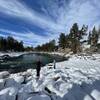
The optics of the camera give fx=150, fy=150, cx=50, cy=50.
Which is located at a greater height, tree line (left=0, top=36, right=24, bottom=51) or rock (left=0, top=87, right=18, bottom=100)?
tree line (left=0, top=36, right=24, bottom=51)

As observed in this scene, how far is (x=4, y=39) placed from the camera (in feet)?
354

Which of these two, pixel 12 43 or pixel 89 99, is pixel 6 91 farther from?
pixel 12 43

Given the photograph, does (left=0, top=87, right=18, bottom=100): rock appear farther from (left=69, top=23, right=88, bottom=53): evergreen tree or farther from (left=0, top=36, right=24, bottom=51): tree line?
(left=0, top=36, right=24, bottom=51): tree line

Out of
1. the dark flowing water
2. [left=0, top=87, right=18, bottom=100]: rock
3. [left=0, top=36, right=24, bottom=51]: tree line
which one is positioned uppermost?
[left=0, top=36, right=24, bottom=51]: tree line

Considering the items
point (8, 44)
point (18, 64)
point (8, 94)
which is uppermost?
point (8, 44)

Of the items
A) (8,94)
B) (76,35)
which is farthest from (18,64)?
(76,35)

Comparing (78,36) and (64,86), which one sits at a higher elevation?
(78,36)

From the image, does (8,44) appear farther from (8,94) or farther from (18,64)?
(8,94)

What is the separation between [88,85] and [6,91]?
558cm

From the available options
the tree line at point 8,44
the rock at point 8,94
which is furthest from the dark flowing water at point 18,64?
the tree line at point 8,44

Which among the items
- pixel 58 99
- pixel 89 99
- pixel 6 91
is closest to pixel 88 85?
pixel 89 99

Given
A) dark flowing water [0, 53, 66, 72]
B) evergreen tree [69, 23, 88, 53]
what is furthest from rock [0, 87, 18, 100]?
evergreen tree [69, 23, 88, 53]

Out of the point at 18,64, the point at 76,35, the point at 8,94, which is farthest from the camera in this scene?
the point at 76,35

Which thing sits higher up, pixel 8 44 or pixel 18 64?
pixel 8 44
